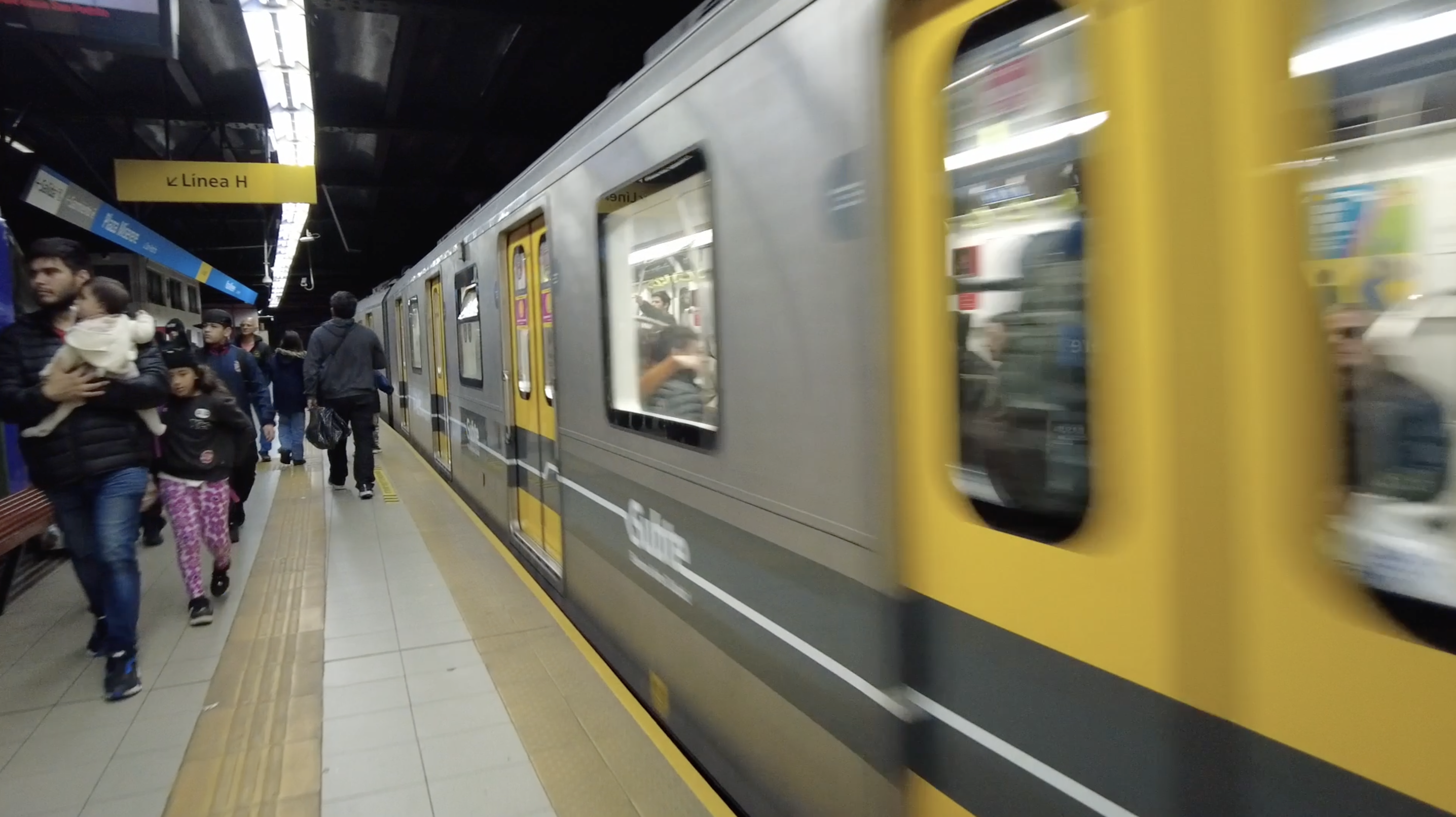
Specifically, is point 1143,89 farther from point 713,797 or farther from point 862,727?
point 713,797

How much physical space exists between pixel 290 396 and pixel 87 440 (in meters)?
6.67

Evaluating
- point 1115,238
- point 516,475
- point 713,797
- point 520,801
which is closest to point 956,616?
point 1115,238

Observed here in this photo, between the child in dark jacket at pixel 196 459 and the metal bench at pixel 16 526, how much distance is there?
76 centimetres

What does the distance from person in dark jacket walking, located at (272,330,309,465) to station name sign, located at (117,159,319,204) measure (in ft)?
4.93

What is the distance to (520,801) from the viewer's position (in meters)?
2.75

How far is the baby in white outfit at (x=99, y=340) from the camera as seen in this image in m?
3.37

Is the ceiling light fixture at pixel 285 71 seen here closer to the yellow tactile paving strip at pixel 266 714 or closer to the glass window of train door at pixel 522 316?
the glass window of train door at pixel 522 316

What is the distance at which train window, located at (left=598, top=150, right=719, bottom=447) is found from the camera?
247 cm

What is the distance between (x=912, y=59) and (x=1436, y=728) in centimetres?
131

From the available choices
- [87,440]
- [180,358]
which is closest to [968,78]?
[87,440]

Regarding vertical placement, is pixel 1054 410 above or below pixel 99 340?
below

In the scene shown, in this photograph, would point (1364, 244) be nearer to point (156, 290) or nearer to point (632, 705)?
point (632, 705)

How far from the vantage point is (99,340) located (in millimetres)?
3385

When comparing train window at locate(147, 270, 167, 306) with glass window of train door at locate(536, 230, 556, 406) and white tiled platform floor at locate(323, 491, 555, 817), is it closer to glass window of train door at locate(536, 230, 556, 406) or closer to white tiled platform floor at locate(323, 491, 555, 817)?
white tiled platform floor at locate(323, 491, 555, 817)
